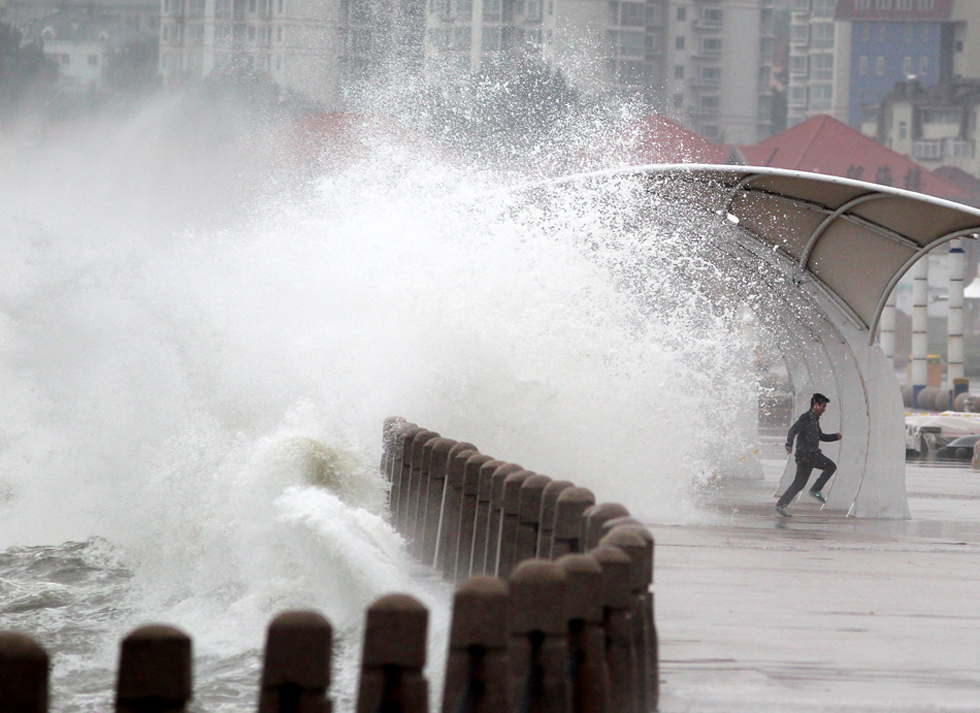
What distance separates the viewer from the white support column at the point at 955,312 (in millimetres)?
47219

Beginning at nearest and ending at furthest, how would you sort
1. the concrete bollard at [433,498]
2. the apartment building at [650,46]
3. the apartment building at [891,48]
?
the concrete bollard at [433,498] < the apartment building at [650,46] < the apartment building at [891,48]

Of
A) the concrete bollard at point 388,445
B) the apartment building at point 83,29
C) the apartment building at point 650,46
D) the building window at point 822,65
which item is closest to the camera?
the concrete bollard at point 388,445

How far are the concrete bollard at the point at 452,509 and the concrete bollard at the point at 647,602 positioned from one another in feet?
12.5

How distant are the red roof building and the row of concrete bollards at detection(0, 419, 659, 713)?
121546 millimetres

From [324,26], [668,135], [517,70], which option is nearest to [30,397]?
[668,135]

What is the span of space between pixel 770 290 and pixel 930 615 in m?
10.0

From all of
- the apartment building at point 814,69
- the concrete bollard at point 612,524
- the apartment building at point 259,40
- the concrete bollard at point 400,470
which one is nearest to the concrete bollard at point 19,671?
the concrete bollard at point 612,524

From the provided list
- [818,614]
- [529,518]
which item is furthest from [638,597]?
[818,614]

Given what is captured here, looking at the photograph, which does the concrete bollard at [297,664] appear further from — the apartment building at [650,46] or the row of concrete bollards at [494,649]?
the apartment building at [650,46]

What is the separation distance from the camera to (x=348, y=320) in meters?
22.5

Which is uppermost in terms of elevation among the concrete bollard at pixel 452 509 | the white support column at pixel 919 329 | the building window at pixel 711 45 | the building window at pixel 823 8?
the building window at pixel 823 8

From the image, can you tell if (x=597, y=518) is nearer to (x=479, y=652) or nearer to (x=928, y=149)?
(x=479, y=652)

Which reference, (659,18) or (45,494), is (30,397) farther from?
(659,18)

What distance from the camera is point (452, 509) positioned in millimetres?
12461
